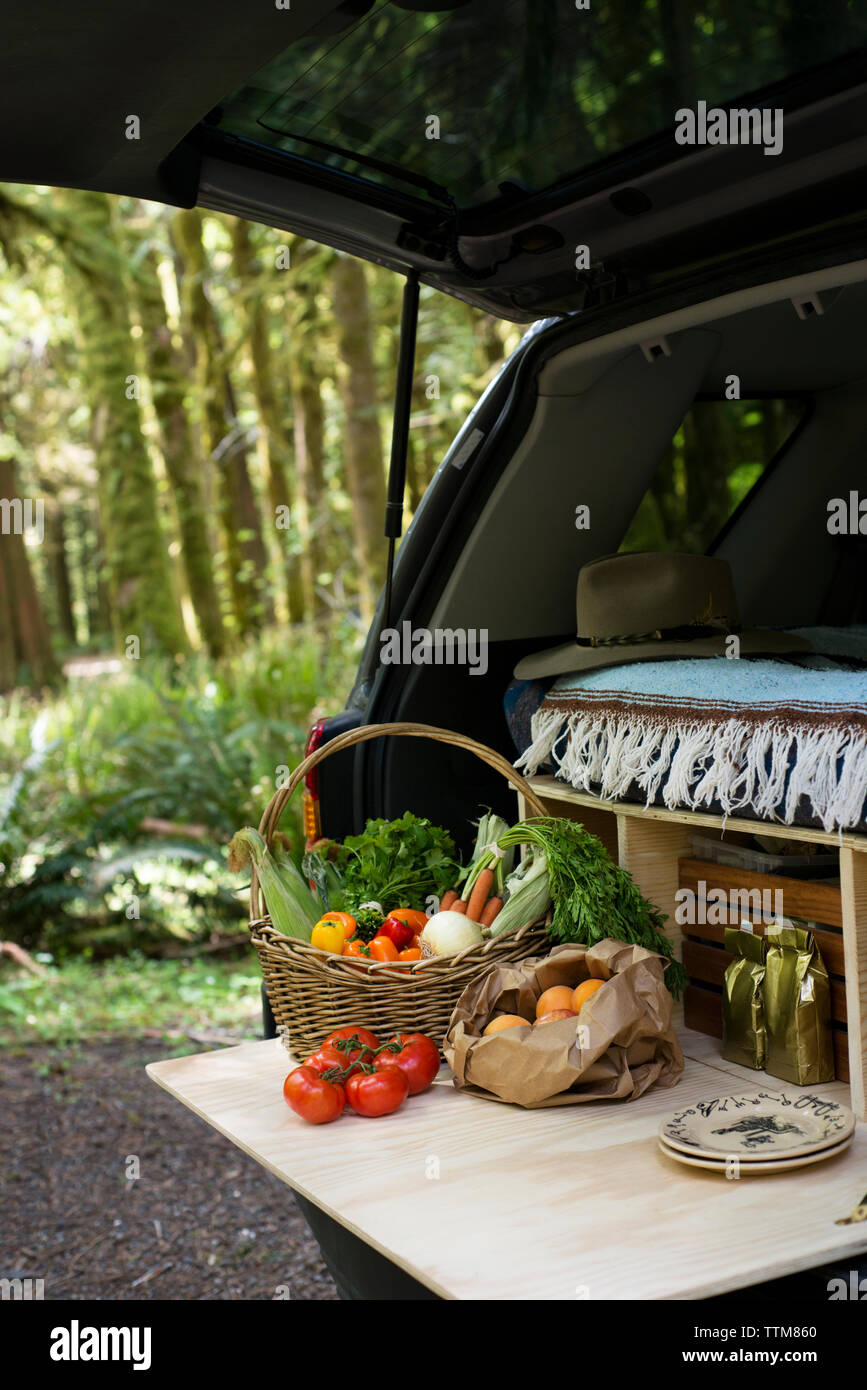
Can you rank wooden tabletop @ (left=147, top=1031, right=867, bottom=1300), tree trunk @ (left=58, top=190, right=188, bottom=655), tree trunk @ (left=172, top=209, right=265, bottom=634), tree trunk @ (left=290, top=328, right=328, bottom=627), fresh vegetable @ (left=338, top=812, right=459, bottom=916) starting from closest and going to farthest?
wooden tabletop @ (left=147, top=1031, right=867, bottom=1300), fresh vegetable @ (left=338, top=812, right=459, bottom=916), tree trunk @ (left=58, top=190, right=188, bottom=655), tree trunk @ (left=172, top=209, right=265, bottom=634), tree trunk @ (left=290, top=328, right=328, bottom=627)

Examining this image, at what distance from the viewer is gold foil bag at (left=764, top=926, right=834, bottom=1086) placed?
2.27 meters

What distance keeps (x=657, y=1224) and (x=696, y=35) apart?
75.6 inches

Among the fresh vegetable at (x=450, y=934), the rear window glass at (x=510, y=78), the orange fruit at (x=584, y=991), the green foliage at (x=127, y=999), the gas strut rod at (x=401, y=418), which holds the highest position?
the rear window glass at (x=510, y=78)

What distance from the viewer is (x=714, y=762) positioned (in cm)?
239

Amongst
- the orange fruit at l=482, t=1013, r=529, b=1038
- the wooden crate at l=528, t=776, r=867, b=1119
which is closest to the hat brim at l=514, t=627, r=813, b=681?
the wooden crate at l=528, t=776, r=867, b=1119

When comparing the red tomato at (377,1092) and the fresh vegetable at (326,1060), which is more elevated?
the fresh vegetable at (326,1060)

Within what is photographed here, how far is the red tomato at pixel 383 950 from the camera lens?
2.54 metres

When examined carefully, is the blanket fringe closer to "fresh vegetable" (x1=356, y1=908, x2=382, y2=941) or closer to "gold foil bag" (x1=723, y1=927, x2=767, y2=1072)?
"gold foil bag" (x1=723, y1=927, x2=767, y2=1072)

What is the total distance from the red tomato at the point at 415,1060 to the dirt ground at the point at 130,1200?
1.38m

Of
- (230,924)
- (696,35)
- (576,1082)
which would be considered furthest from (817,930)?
(230,924)

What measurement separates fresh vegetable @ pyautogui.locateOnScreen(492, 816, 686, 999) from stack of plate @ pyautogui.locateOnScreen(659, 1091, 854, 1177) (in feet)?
1.34

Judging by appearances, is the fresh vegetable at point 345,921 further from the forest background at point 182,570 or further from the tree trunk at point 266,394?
the tree trunk at point 266,394

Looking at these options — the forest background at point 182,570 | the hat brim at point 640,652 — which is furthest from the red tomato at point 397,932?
the forest background at point 182,570

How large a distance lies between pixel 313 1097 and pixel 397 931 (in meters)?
0.52
